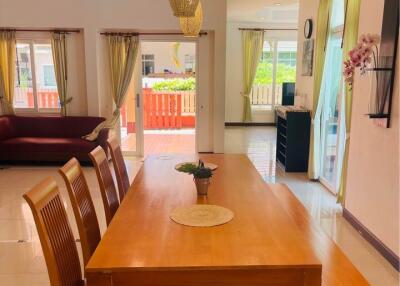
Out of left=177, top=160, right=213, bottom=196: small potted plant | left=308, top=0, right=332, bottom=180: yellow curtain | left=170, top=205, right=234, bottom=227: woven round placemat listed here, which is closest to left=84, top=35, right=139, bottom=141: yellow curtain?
left=308, top=0, right=332, bottom=180: yellow curtain

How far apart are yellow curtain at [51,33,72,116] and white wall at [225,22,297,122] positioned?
4.66 m

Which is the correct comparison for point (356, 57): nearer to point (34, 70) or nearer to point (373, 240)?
point (373, 240)

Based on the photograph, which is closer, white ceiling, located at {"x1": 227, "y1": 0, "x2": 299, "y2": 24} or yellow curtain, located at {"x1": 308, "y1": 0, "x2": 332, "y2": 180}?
yellow curtain, located at {"x1": 308, "y1": 0, "x2": 332, "y2": 180}

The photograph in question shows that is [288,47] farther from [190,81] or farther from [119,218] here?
[119,218]

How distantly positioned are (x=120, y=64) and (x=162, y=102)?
1.77 meters

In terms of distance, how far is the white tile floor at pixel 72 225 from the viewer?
2787 mm

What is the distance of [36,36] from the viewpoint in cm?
637

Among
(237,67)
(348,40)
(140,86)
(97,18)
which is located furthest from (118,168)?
(237,67)

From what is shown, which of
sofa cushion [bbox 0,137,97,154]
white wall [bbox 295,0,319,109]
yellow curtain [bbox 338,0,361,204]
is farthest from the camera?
sofa cushion [bbox 0,137,97,154]

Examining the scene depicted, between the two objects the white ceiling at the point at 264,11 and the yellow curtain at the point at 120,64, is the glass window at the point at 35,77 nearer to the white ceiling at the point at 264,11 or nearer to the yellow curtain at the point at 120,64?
the yellow curtain at the point at 120,64

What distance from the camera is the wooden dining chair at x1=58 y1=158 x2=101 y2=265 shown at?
79.0 inches

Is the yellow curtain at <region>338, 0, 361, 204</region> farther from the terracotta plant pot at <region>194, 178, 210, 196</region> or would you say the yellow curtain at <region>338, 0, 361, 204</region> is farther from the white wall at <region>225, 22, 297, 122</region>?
the white wall at <region>225, 22, 297, 122</region>

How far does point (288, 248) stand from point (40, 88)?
6.17 m

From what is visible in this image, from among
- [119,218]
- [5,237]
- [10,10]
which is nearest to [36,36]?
[10,10]
